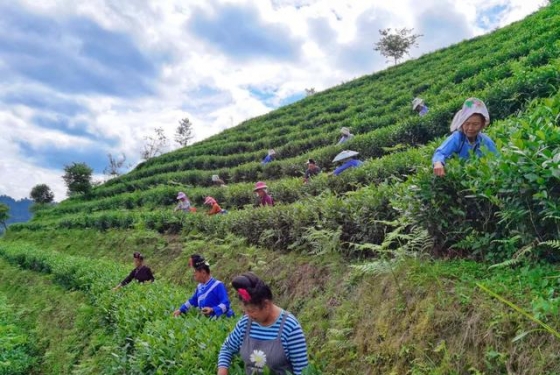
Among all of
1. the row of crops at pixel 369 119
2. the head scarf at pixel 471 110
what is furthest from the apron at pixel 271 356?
the row of crops at pixel 369 119

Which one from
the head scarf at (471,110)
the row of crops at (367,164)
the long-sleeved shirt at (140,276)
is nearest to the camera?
the head scarf at (471,110)

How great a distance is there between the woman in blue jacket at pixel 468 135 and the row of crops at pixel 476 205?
0.71ft

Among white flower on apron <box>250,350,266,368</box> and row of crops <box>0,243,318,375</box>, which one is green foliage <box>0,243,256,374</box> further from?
white flower on apron <box>250,350,266,368</box>

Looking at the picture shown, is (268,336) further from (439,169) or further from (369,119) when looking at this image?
(369,119)

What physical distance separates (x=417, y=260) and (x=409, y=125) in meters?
7.95

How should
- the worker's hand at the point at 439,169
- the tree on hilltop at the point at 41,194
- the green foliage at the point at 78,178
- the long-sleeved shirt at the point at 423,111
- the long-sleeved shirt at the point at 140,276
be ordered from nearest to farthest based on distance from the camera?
the worker's hand at the point at 439,169
the long-sleeved shirt at the point at 140,276
the long-sleeved shirt at the point at 423,111
the green foliage at the point at 78,178
the tree on hilltop at the point at 41,194

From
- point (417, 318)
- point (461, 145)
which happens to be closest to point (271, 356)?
point (417, 318)

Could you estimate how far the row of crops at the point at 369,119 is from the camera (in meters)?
10.2

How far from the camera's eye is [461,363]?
2.93m

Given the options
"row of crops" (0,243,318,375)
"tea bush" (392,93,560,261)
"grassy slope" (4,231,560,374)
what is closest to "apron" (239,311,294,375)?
"row of crops" (0,243,318,375)

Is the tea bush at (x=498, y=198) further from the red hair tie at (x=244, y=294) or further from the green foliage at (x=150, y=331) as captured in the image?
the green foliage at (x=150, y=331)

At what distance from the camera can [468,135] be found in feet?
14.9

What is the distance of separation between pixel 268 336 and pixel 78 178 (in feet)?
99.8

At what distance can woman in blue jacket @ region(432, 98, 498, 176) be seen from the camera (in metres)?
4.31
